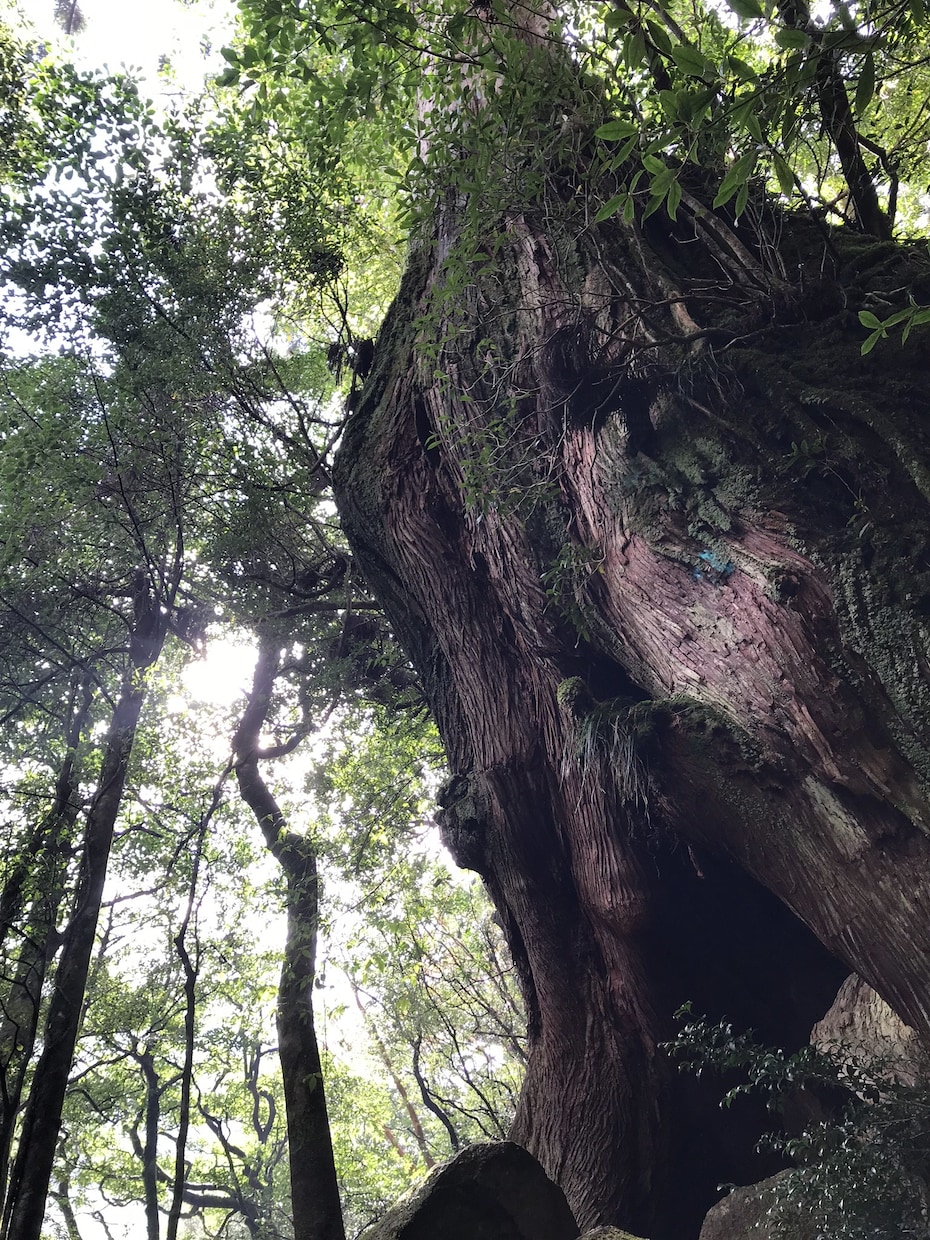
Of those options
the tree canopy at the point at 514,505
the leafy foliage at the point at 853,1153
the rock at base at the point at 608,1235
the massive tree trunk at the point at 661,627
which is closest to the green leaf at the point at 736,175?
the tree canopy at the point at 514,505

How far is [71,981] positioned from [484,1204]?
3129mm

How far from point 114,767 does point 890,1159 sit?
5844 millimetres

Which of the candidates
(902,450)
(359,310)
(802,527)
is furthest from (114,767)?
(359,310)

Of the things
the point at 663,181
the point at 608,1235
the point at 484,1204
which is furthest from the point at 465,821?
the point at 663,181

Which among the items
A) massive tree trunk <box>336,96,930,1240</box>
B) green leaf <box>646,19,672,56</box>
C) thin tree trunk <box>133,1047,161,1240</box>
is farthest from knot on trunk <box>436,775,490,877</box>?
thin tree trunk <box>133,1047,161,1240</box>

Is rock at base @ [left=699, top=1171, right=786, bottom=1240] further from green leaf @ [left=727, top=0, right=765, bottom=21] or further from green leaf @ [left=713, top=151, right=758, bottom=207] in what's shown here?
green leaf @ [left=727, top=0, right=765, bottom=21]

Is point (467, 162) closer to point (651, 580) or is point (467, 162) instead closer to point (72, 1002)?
point (651, 580)

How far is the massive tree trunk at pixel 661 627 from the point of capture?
3.28 meters

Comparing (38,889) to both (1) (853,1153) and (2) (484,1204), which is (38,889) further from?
(1) (853,1153)

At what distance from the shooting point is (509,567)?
5.23 m

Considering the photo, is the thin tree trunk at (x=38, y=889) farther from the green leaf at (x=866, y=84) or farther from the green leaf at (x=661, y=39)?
the green leaf at (x=866, y=84)

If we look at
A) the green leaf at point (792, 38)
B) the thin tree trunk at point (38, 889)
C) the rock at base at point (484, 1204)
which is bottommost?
the rock at base at point (484, 1204)

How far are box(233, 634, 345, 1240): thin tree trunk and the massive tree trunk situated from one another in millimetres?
1439

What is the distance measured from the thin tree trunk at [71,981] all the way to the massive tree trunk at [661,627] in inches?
105
